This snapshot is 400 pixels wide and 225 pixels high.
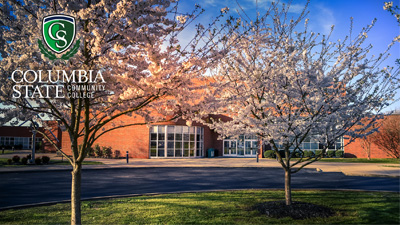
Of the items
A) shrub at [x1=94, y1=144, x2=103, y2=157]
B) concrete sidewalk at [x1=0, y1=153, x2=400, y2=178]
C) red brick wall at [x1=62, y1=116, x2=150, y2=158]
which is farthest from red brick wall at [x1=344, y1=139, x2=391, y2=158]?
shrub at [x1=94, y1=144, x2=103, y2=157]

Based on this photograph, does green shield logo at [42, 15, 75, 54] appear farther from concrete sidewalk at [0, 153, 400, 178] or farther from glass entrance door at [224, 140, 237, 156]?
glass entrance door at [224, 140, 237, 156]

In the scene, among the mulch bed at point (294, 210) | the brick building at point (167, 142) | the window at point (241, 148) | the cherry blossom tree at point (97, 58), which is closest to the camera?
the cherry blossom tree at point (97, 58)

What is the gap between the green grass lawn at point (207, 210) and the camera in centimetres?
730

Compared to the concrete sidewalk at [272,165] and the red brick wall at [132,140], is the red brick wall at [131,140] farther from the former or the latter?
the concrete sidewalk at [272,165]

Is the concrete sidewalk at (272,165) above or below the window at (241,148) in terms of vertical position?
below

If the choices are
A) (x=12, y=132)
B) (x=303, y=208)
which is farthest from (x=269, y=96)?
(x=12, y=132)

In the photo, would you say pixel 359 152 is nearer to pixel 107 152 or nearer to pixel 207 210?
pixel 107 152

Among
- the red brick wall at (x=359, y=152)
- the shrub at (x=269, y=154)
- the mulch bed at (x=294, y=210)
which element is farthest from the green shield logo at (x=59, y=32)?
the red brick wall at (x=359, y=152)

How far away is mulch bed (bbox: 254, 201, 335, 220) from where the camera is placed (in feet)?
25.5

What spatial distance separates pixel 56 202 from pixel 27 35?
19.3 ft

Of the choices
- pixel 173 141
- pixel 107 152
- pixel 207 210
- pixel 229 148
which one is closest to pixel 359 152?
pixel 229 148

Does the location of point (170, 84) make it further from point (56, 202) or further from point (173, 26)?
point (56, 202)

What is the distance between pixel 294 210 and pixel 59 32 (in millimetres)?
6930

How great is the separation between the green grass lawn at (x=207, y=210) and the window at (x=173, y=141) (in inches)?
863
